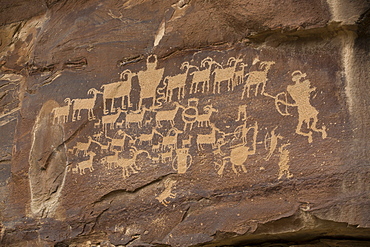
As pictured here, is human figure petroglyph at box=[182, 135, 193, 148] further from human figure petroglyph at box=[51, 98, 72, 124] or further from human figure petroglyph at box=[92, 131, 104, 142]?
human figure petroglyph at box=[51, 98, 72, 124]

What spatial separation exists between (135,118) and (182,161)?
508mm

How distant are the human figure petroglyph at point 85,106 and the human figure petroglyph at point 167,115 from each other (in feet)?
1.78

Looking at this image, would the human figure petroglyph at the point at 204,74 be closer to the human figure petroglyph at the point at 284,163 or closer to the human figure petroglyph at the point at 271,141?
the human figure petroglyph at the point at 271,141

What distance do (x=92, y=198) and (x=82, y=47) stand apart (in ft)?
3.98

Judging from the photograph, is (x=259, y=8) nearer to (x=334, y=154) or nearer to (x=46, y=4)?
(x=334, y=154)

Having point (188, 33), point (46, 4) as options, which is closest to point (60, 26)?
point (46, 4)

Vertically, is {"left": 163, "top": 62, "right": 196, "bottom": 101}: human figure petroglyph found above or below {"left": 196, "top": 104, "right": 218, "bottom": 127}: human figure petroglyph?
above

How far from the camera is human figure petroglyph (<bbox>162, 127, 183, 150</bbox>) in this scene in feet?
11.0

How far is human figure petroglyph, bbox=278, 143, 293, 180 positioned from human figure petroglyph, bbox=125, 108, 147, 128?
104 cm

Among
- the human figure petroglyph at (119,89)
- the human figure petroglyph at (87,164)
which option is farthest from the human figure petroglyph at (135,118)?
the human figure petroglyph at (87,164)

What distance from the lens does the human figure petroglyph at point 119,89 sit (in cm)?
360

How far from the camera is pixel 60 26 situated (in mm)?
3975

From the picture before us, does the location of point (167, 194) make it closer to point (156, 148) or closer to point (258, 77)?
point (156, 148)

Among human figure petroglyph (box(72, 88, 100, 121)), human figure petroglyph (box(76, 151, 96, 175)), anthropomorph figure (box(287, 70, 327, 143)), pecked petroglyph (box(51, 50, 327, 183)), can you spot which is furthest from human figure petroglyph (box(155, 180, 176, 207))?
A: anthropomorph figure (box(287, 70, 327, 143))
